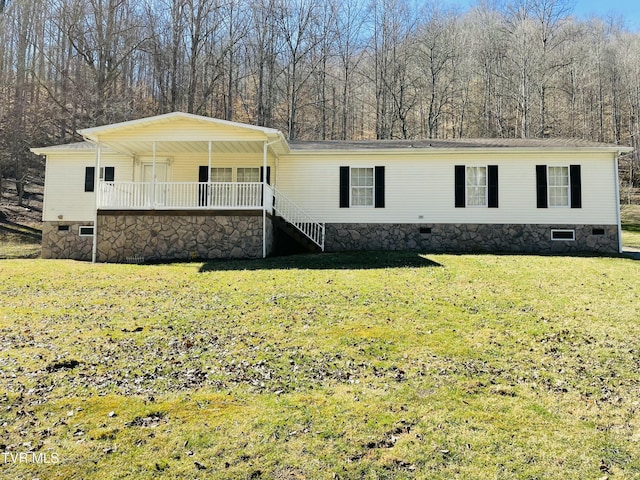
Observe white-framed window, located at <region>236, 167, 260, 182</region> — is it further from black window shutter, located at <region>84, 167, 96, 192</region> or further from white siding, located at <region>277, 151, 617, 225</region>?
black window shutter, located at <region>84, 167, 96, 192</region>

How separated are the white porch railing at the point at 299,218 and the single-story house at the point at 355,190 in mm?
48

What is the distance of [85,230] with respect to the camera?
15.0m

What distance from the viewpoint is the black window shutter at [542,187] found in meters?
14.1

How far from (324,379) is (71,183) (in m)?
14.3

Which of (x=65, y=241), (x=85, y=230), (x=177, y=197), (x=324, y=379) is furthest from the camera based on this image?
(x=85, y=230)

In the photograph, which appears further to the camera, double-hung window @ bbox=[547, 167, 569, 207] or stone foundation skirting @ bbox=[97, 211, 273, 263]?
double-hung window @ bbox=[547, 167, 569, 207]

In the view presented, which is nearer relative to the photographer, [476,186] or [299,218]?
[476,186]

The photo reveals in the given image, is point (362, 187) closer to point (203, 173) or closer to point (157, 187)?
point (203, 173)

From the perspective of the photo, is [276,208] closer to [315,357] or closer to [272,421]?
[315,357]

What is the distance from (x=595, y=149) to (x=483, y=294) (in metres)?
9.04

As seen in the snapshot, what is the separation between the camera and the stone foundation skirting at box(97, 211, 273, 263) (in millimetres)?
12477
